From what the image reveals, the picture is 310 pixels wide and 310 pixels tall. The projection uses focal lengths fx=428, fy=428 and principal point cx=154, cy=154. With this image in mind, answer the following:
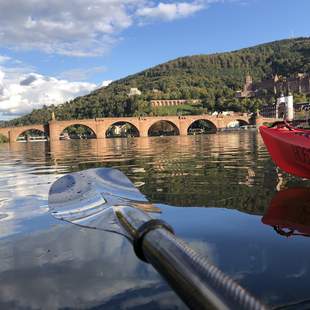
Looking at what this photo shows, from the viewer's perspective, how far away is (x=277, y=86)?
16762 cm

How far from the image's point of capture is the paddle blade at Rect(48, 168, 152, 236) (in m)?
4.07

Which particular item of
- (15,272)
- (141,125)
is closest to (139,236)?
(15,272)

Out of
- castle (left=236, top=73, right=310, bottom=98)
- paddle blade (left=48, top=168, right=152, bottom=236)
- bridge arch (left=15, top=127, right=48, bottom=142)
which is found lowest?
bridge arch (left=15, top=127, right=48, bottom=142)

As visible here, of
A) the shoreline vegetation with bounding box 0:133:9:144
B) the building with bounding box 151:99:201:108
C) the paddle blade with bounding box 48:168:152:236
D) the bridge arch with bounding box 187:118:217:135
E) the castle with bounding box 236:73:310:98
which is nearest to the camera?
the paddle blade with bounding box 48:168:152:236

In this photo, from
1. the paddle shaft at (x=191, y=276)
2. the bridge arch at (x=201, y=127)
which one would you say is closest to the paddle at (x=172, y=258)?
the paddle shaft at (x=191, y=276)

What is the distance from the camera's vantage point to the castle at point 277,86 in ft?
515

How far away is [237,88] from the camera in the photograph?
7500 inches

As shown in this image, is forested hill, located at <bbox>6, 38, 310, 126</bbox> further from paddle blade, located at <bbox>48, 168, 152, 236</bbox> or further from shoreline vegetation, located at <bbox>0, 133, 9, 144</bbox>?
paddle blade, located at <bbox>48, 168, 152, 236</bbox>

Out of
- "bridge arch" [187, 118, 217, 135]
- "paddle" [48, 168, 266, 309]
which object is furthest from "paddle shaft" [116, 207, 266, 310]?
"bridge arch" [187, 118, 217, 135]

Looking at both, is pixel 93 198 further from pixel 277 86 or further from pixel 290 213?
pixel 277 86

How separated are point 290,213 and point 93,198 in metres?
2.76

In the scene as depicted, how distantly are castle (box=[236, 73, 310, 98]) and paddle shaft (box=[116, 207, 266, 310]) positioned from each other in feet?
518

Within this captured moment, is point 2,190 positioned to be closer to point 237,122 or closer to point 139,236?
point 139,236

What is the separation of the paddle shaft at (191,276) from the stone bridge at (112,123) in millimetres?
103403
